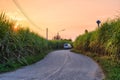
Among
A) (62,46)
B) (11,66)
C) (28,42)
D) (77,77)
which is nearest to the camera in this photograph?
(77,77)

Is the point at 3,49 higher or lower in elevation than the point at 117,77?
higher

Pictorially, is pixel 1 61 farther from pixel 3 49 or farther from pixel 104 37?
pixel 104 37

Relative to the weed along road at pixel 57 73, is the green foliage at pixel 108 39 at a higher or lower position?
higher

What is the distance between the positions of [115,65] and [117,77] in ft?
11.4

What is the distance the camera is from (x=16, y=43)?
20.9m

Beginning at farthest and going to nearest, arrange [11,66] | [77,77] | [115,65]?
[11,66]
[115,65]
[77,77]

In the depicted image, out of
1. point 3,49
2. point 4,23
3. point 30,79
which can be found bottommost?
point 30,79

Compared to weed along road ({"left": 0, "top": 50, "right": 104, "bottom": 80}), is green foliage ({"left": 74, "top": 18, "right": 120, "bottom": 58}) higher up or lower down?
higher up

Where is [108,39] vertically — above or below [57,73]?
above

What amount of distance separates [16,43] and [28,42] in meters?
5.18

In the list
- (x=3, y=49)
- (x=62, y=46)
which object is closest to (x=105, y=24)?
(x=3, y=49)

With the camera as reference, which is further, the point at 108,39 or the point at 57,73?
the point at 108,39

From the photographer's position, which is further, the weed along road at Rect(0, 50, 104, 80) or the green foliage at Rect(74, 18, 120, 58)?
the green foliage at Rect(74, 18, 120, 58)

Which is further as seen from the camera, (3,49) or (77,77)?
(3,49)
